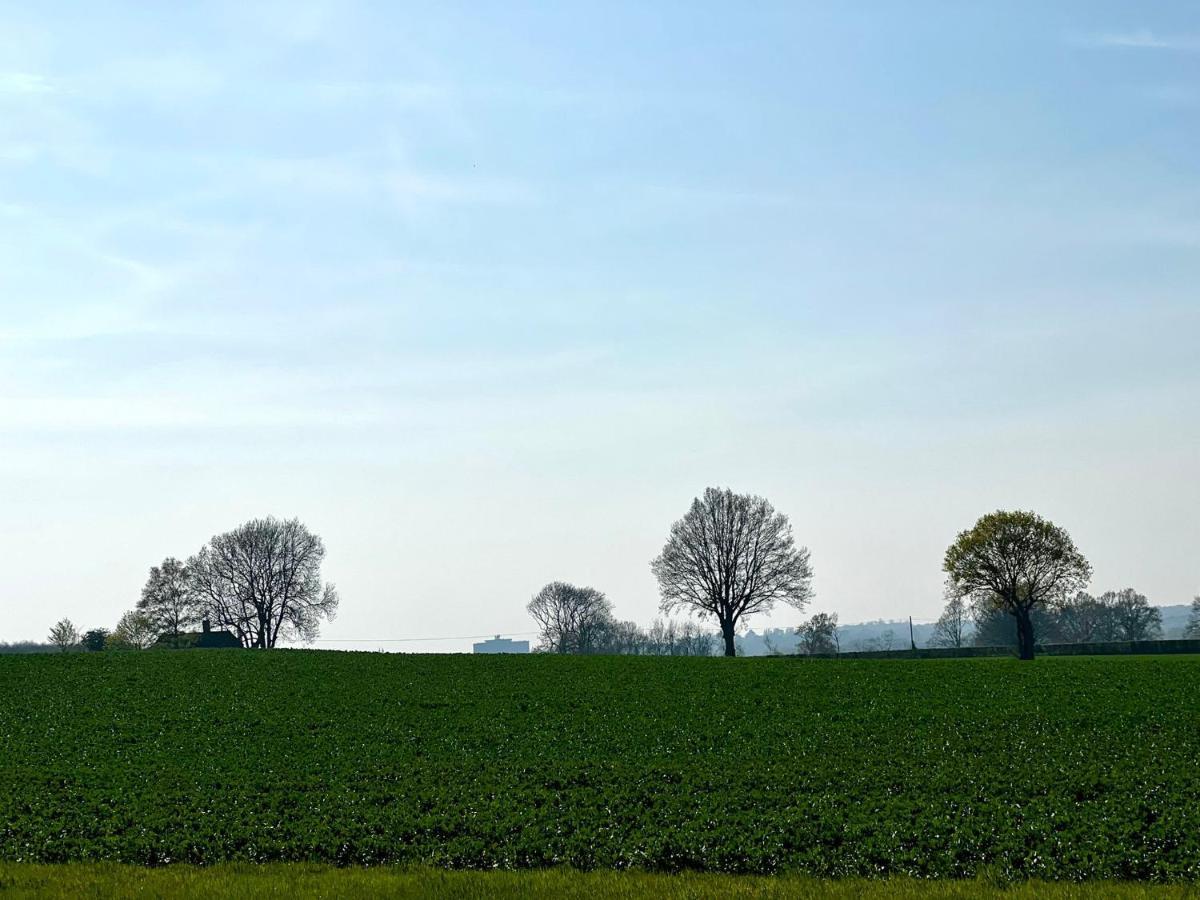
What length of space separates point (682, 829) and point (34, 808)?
1647cm

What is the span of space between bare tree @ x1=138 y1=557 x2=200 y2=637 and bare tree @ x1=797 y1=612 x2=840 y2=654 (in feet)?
306

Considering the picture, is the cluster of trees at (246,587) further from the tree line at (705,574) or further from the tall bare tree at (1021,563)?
the tall bare tree at (1021,563)

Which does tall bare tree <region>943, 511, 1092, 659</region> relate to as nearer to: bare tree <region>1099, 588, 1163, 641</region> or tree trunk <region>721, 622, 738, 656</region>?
tree trunk <region>721, 622, 738, 656</region>

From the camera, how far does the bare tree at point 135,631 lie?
113750mm

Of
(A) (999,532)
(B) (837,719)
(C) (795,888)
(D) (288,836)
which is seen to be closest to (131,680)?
(D) (288,836)

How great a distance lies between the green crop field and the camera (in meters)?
21.9

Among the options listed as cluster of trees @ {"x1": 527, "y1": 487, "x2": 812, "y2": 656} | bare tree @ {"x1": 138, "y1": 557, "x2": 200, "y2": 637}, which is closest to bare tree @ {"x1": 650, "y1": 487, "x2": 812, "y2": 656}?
cluster of trees @ {"x1": 527, "y1": 487, "x2": 812, "y2": 656}

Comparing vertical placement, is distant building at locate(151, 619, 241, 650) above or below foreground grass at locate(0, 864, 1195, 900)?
above

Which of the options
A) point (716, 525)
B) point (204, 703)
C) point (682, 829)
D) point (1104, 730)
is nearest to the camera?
point (682, 829)

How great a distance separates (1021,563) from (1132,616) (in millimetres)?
97972

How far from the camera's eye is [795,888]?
1884 centimetres

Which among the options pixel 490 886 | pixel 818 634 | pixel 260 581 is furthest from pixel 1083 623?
pixel 490 886

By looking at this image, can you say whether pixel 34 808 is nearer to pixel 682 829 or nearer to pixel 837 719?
pixel 682 829

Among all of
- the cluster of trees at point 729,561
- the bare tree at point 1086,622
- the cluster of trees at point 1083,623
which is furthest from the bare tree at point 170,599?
the bare tree at point 1086,622
